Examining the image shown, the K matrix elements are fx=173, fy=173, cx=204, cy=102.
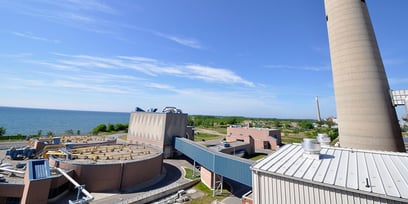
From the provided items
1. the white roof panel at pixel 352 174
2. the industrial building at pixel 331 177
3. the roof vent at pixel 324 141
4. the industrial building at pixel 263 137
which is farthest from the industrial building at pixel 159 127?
the white roof panel at pixel 352 174

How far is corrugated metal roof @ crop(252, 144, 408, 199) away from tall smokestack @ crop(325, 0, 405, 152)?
3010mm

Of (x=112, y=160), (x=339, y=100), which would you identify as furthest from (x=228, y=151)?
(x=339, y=100)

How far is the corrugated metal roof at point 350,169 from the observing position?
717 cm

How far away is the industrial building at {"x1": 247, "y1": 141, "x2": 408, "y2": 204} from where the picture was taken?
277 inches

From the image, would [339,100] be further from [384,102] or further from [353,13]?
[353,13]

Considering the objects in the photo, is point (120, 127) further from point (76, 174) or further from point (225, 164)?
point (225, 164)

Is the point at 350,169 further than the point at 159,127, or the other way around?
the point at 159,127

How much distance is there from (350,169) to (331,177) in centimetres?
165

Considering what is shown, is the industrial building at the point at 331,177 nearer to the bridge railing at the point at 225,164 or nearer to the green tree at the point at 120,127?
the bridge railing at the point at 225,164

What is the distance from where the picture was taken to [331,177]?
798 centimetres

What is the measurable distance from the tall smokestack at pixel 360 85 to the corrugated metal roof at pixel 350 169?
3.01 metres

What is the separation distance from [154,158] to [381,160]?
24.8 m

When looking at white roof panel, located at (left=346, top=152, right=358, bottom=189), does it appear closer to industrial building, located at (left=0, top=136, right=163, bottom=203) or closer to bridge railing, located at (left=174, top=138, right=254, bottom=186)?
bridge railing, located at (left=174, top=138, right=254, bottom=186)

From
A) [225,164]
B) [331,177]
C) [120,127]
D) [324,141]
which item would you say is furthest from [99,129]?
[331,177]
